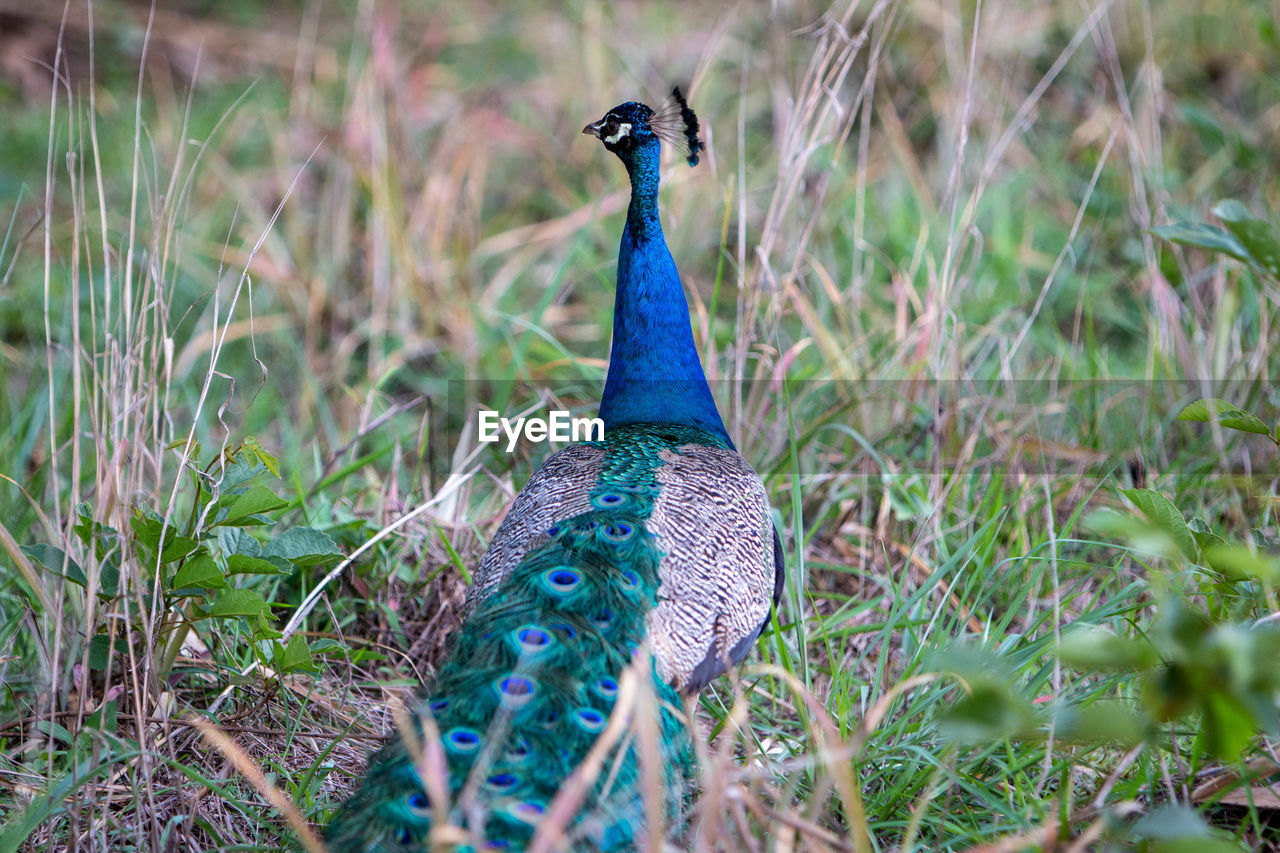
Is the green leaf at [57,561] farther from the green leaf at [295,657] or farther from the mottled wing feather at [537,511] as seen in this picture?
the mottled wing feather at [537,511]

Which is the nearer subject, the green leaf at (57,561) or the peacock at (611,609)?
the peacock at (611,609)

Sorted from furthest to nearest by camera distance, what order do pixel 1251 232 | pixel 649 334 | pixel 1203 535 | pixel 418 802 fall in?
pixel 649 334, pixel 1251 232, pixel 1203 535, pixel 418 802

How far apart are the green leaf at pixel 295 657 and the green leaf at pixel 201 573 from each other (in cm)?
18

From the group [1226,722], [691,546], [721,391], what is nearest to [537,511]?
[691,546]

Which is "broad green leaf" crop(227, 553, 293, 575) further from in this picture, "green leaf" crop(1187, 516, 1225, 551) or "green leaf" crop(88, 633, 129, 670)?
"green leaf" crop(1187, 516, 1225, 551)

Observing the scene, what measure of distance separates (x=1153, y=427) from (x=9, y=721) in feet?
10.6

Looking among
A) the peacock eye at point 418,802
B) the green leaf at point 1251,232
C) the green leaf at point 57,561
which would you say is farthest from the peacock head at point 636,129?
the peacock eye at point 418,802

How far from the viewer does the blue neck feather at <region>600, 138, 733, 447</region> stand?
2662mm

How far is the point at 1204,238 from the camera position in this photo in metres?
2.48

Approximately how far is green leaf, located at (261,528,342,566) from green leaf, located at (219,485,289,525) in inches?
4.0

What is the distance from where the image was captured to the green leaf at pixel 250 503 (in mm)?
2123

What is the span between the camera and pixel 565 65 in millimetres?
5629

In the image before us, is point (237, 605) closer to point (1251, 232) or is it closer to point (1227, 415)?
point (1227, 415)

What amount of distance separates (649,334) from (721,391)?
69cm
